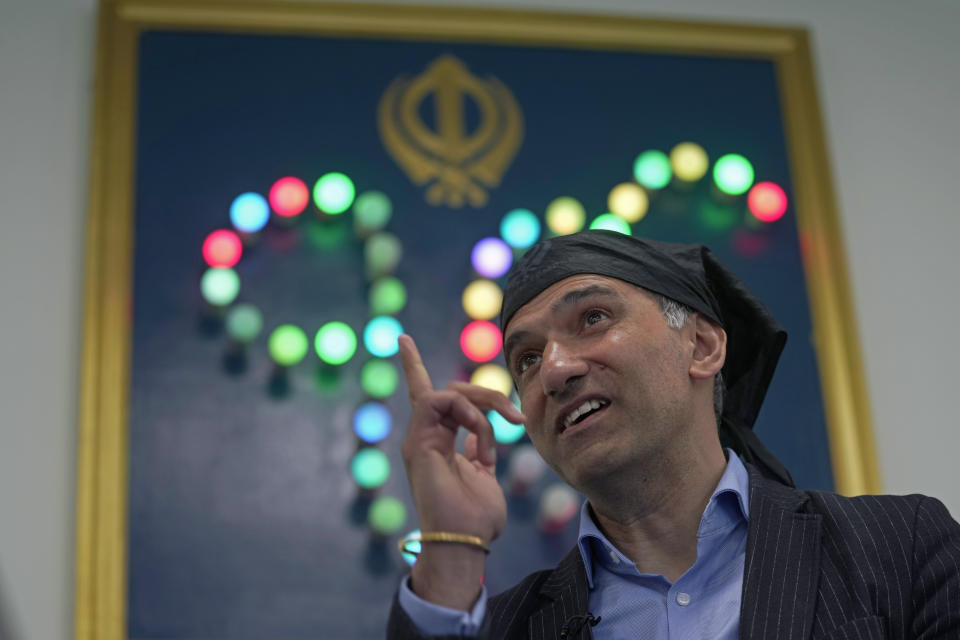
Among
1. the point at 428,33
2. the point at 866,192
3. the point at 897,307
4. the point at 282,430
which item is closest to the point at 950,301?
the point at 897,307

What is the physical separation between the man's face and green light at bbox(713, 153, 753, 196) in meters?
1.28

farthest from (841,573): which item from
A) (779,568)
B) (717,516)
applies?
(717,516)

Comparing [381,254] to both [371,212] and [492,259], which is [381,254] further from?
[492,259]

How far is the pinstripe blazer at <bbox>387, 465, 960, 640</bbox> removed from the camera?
1.55m

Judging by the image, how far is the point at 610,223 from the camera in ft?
9.76

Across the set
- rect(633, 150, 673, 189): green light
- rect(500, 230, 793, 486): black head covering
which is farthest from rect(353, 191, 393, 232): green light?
rect(500, 230, 793, 486): black head covering

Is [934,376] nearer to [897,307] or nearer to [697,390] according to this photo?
[897,307]

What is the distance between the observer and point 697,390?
1877 mm

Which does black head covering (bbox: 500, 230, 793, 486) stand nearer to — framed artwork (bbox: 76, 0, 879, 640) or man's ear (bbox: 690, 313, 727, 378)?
man's ear (bbox: 690, 313, 727, 378)

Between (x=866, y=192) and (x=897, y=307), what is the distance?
31 centimetres

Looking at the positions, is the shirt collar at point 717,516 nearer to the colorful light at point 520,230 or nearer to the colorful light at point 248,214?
the colorful light at point 520,230

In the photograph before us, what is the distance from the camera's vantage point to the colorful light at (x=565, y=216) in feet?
9.81

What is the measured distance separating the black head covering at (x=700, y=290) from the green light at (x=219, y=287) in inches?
39.9

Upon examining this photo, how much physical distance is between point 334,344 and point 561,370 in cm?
113
